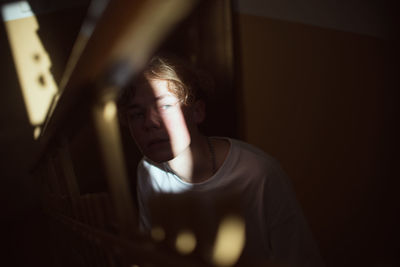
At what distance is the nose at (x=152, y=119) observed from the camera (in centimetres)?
76

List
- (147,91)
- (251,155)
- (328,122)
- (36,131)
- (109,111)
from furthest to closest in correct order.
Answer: (36,131), (328,122), (251,155), (147,91), (109,111)

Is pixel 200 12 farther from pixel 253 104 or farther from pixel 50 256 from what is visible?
pixel 50 256

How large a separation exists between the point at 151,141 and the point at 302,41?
1504 millimetres

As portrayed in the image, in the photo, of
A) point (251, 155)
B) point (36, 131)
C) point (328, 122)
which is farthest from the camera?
point (36, 131)

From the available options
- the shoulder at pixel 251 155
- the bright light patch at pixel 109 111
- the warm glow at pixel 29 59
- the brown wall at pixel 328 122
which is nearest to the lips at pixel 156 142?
the shoulder at pixel 251 155

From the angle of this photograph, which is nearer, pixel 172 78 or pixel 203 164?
pixel 172 78

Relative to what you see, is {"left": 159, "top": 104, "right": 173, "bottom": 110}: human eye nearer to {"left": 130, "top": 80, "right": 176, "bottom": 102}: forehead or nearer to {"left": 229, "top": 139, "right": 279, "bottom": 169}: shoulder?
{"left": 130, "top": 80, "right": 176, "bottom": 102}: forehead

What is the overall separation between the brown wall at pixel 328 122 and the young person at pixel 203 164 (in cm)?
87

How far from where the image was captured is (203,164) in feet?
2.96

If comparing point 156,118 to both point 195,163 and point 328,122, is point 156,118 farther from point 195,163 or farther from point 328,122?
point 328,122

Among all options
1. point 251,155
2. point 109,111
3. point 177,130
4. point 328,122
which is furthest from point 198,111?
point 328,122

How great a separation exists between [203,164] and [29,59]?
7.46 ft

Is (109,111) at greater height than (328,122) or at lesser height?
greater

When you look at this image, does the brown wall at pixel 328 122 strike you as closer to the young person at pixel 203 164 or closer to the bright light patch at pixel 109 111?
the young person at pixel 203 164
